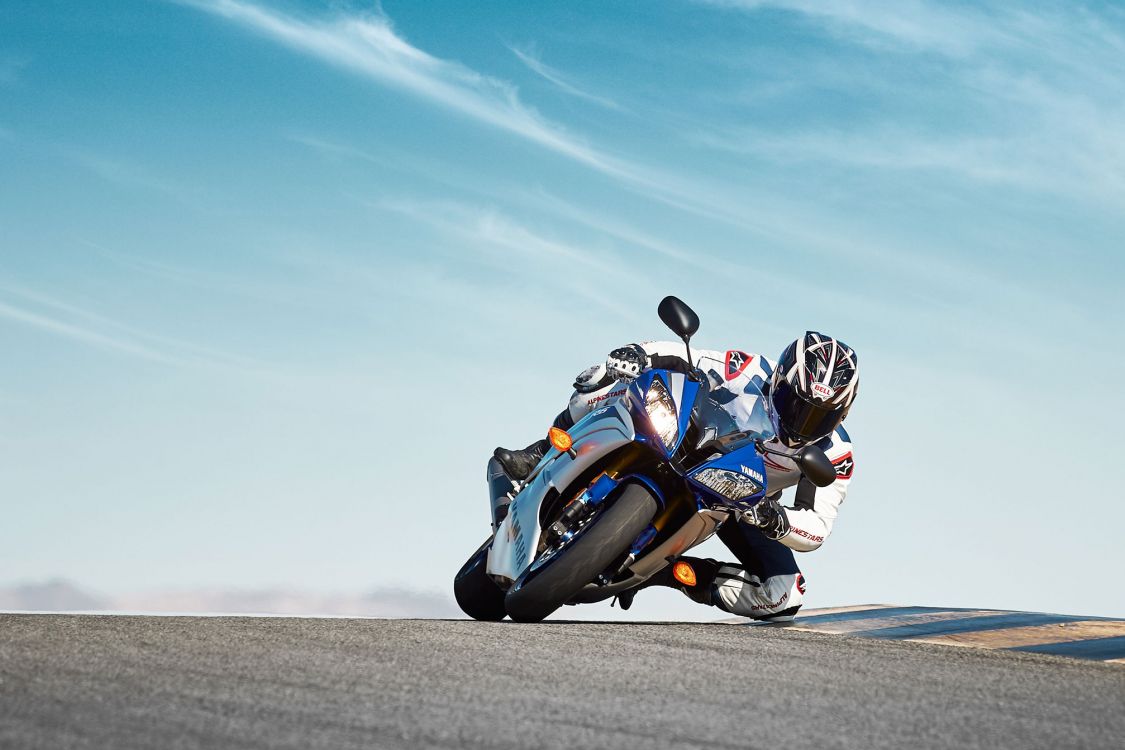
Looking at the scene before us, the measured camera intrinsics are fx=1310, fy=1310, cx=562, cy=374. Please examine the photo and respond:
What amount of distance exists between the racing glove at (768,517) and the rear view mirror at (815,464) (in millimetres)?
463

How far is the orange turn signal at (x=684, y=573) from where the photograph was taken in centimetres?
829

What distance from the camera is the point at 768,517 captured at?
7.79 meters

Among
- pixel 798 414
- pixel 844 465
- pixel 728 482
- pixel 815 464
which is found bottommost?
pixel 728 482

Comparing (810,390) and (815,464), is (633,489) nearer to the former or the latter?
(815,464)

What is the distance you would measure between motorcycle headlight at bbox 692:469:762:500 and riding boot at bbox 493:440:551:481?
188cm

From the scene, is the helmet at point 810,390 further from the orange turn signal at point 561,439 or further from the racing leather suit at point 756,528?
the orange turn signal at point 561,439

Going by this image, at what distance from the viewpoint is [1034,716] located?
440 cm

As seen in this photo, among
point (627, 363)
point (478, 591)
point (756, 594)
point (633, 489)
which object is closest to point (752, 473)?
point (633, 489)

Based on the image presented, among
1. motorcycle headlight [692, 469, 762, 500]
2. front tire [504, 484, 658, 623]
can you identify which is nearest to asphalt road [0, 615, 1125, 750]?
front tire [504, 484, 658, 623]

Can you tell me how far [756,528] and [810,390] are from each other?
116 cm

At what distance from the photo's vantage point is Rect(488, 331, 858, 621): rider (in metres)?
8.28

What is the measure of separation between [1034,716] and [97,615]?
5001mm

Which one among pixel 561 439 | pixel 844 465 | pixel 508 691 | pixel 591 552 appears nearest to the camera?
pixel 508 691

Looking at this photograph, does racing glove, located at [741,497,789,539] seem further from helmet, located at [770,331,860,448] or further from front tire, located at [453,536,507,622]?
front tire, located at [453,536,507,622]
